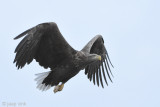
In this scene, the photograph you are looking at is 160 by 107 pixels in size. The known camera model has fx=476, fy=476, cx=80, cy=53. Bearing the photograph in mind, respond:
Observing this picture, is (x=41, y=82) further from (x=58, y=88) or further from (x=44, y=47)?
(x=44, y=47)

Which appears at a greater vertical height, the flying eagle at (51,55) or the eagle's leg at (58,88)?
the flying eagle at (51,55)

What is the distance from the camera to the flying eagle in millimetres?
10414

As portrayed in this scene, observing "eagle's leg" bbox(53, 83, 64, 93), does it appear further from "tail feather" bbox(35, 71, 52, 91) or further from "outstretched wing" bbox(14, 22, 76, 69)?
"outstretched wing" bbox(14, 22, 76, 69)

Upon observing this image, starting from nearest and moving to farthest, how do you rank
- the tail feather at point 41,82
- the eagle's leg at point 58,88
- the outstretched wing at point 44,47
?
the outstretched wing at point 44,47, the eagle's leg at point 58,88, the tail feather at point 41,82

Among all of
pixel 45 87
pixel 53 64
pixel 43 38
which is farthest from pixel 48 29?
pixel 45 87

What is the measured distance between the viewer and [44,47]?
10883 millimetres

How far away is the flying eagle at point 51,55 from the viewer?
34.2 feet

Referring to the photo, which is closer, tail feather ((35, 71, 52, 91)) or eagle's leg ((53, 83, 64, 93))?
eagle's leg ((53, 83, 64, 93))

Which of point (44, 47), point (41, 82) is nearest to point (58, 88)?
point (41, 82)

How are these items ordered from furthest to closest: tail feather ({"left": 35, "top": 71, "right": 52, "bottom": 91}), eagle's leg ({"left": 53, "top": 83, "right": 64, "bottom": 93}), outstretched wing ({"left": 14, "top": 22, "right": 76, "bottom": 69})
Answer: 1. tail feather ({"left": 35, "top": 71, "right": 52, "bottom": 91})
2. eagle's leg ({"left": 53, "top": 83, "right": 64, "bottom": 93})
3. outstretched wing ({"left": 14, "top": 22, "right": 76, "bottom": 69})

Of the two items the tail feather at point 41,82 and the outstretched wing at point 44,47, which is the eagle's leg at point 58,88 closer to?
the tail feather at point 41,82

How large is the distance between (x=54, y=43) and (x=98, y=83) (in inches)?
92.9

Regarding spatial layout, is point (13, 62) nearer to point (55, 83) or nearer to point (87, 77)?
point (55, 83)

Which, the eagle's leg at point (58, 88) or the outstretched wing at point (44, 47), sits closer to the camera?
the outstretched wing at point (44, 47)
